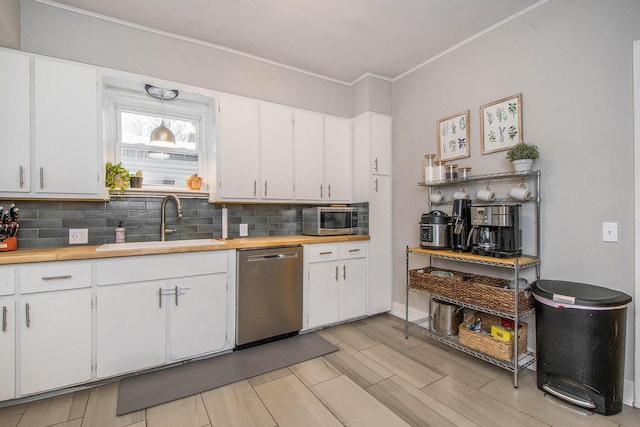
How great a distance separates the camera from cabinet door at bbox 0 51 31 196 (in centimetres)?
201

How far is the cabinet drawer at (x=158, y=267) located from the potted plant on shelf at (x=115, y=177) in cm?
73

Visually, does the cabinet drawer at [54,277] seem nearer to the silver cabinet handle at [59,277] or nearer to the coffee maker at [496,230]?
the silver cabinet handle at [59,277]

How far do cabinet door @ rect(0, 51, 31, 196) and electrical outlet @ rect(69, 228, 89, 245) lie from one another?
45 centimetres

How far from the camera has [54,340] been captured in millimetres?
1896

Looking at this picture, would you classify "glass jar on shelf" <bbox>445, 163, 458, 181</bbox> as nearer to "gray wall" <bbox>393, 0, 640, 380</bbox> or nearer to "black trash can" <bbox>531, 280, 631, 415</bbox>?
"gray wall" <bbox>393, 0, 640, 380</bbox>

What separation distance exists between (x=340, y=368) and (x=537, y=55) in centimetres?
274

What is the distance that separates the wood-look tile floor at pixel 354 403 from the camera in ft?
5.58

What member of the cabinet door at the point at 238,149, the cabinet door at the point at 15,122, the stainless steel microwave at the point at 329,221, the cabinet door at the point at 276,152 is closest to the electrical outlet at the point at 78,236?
the cabinet door at the point at 15,122

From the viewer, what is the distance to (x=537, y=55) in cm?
224

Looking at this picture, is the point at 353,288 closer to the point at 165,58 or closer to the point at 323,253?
the point at 323,253

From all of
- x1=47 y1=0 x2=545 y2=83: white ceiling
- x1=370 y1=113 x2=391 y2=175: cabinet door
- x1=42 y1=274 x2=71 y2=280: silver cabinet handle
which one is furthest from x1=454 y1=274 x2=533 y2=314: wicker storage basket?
x1=42 y1=274 x2=71 y2=280: silver cabinet handle

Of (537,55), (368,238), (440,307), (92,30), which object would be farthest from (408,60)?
(92,30)

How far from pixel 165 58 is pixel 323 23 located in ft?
4.54

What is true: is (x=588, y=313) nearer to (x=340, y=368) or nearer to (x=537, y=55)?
(x=340, y=368)
